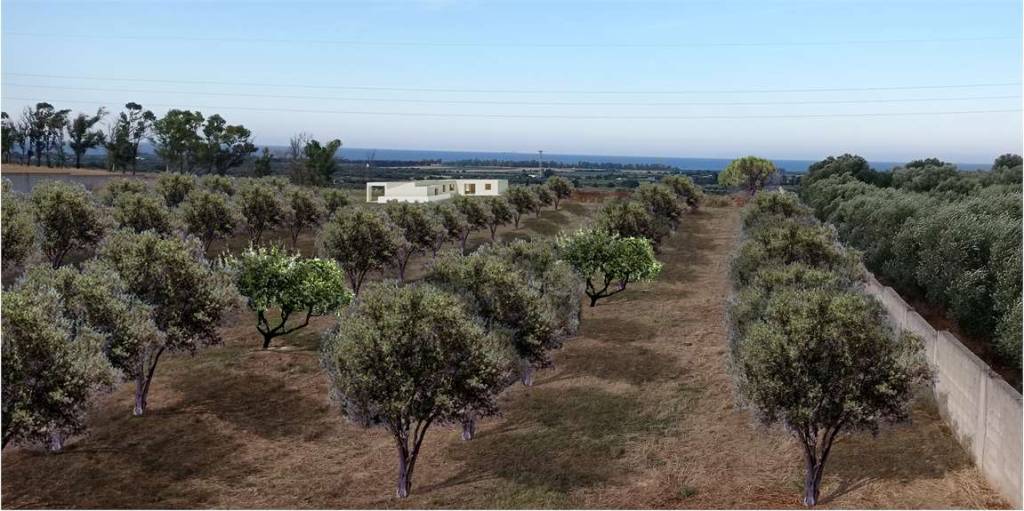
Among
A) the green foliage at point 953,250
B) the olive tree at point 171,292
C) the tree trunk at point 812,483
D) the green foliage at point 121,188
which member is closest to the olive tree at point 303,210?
the green foliage at point 121,188

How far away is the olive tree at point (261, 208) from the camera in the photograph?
59.6 metres

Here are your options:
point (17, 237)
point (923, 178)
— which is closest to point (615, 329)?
point (17, 237)

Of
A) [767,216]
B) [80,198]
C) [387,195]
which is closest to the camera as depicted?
[80,198]

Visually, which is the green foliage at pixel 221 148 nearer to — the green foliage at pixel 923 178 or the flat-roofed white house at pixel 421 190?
the flat-roofed white house at pixel 421 190

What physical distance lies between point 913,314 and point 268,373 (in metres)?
32.3

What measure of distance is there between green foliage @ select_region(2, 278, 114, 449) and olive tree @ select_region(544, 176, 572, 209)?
83.4 meters

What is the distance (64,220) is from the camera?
46.2 meters

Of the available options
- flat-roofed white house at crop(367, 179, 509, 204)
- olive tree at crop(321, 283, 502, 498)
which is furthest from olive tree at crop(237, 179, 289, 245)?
flat-roofed white house at crop(367, 179, 509, 204)

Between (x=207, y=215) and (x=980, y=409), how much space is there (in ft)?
175

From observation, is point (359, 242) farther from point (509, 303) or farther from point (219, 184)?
point (219, 184)

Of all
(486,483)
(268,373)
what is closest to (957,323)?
(486,483)

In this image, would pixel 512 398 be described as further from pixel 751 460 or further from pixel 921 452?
pixel 921 452

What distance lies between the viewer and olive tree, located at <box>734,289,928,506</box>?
21.0 m

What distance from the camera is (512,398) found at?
107 feet
